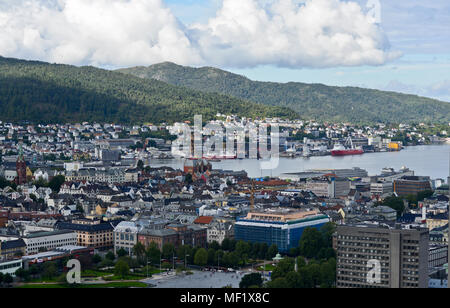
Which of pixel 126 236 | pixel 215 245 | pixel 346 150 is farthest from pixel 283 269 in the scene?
pixel 346 150

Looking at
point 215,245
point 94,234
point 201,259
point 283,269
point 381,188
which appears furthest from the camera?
point 381,188

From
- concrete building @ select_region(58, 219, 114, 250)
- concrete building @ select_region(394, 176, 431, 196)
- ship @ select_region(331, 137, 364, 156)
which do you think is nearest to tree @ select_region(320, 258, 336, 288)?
concrete building @ select_region(58, 219, 114, 250)

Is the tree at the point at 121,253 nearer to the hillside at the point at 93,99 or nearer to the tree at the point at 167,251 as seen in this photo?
the tree at the point at 167,251

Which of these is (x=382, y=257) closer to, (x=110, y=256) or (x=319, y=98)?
(x=110, y=256)

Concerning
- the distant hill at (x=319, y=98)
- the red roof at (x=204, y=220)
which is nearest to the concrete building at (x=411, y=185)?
the red roof at (x=204, y=220)

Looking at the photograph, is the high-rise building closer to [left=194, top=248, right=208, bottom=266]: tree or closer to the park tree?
the park tree
